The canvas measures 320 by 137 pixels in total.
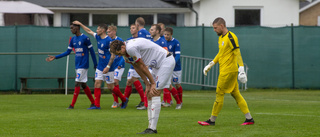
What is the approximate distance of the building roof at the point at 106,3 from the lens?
30.4 metres

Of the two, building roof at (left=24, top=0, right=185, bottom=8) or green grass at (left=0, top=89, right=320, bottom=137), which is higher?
building roof at (left=24, top=0, right=185, bottom=8)

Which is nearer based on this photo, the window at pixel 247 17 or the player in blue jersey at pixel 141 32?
the player in blue jersey at pixel 141 32

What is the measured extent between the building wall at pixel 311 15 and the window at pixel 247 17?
50.4 feet

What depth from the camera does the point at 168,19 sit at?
32062mm

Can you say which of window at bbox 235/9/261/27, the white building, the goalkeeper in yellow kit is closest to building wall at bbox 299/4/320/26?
the white building

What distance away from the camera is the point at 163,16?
1256 inches

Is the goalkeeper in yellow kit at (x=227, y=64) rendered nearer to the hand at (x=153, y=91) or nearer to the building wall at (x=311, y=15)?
the hand at (x=153, y=91)

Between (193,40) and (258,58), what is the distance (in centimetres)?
293

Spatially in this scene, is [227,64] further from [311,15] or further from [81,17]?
[311,15]

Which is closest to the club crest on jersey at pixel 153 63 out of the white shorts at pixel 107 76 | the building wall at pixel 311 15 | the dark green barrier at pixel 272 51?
the white shorts at pixel 107 76

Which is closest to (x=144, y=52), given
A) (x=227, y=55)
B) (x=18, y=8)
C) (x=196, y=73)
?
(x=227, y=55)

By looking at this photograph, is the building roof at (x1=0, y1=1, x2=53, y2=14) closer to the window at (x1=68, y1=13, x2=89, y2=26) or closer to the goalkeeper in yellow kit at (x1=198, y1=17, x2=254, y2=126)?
the window at (x1=68, y1=13, x2=89, y2=26)

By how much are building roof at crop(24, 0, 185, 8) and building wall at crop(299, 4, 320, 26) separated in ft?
56.9

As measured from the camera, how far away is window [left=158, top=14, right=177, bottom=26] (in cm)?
3183
